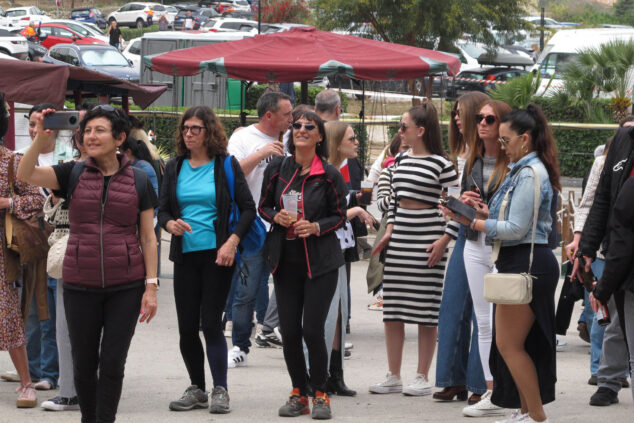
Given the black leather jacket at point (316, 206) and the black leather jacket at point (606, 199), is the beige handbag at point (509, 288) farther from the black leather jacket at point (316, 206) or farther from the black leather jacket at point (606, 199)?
the black leather jacket at point (316, 206)

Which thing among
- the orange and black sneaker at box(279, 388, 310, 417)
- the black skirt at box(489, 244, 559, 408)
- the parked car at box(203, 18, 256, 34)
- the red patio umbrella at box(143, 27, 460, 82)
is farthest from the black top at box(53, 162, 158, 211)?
the parked car at box(203, 18, 256, 34)

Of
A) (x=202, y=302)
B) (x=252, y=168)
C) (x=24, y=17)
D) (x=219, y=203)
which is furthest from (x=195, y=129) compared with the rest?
(x=24, y=17)

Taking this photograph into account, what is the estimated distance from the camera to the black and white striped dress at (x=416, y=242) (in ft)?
21.4

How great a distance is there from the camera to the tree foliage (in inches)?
1240

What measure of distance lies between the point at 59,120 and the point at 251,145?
266 centimetres

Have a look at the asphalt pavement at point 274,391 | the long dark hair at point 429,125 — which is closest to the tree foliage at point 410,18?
the asphalt pavement at point 274,391

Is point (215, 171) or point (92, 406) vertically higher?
point (215, 171)

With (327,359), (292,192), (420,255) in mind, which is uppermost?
(292,192)

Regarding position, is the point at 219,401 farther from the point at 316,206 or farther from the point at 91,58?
the point at 91,58

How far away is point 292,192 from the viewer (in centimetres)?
593

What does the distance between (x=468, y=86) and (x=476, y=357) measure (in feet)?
97.1

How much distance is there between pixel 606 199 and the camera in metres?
5.22

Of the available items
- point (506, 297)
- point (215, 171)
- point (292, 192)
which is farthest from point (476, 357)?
point (215, 171)

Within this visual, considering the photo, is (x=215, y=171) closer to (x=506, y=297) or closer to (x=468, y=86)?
(x=506, y=297)
